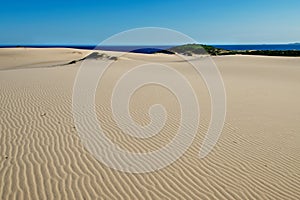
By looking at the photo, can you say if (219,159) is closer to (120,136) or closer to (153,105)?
(120,136)

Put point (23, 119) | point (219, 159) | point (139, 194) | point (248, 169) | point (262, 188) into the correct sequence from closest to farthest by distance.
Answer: point (139, 194) → point (262, 188) → point (248, 169) → point (219, 159) → point (23, 119)

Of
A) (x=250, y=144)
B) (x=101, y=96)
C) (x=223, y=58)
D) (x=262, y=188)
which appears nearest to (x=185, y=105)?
(x=101, y=96)

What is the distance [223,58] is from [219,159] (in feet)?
114

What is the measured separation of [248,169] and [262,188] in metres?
0.77

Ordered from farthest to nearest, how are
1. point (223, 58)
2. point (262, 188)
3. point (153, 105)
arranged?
point (223, 58)
point (153, 105)
point (262, 188)

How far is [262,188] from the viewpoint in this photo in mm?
5344

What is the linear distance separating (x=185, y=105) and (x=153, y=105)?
1334mm

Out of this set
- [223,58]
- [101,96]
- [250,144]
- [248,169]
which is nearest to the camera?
[248,169]

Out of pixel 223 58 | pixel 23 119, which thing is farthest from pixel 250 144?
pixel 223 58

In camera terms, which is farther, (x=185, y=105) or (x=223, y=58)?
(x=223, y=58)

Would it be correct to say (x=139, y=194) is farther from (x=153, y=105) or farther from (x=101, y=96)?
(x=101, y=96)

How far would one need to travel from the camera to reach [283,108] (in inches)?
474

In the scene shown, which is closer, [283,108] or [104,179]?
[104,179]

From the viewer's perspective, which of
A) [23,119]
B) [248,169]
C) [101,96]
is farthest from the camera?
[101,96]
